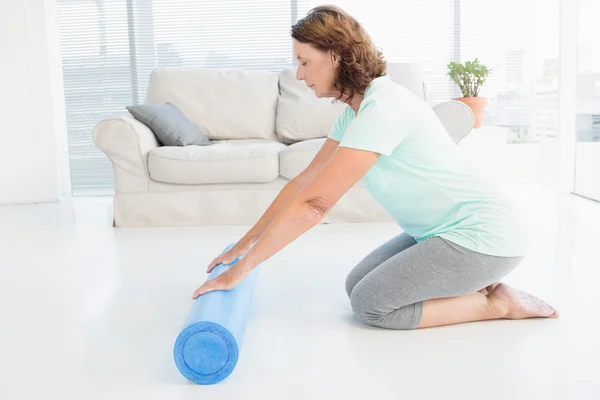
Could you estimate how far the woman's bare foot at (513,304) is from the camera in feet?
6.35

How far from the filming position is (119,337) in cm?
194

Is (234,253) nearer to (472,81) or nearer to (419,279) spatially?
(419,279)

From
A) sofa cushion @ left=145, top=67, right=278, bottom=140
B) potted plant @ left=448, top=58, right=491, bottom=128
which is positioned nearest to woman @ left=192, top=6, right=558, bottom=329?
sofa cushion @ left=145, top=67, right=278, bottom=140

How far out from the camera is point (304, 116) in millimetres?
4238

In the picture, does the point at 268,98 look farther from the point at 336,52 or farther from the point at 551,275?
the point at 336,52

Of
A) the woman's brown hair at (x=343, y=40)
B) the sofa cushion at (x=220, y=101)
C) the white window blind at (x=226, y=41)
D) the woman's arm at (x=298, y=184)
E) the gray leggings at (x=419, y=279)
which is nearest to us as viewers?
the woman's brown hair at (x=343, y=40)

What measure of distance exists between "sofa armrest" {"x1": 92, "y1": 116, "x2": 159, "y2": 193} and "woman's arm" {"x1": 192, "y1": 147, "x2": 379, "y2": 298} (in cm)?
212

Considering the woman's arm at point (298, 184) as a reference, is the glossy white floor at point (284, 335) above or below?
below

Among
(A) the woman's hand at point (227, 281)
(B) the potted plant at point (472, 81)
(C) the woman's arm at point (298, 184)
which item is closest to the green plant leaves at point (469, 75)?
(B) the potted plant at point (472, 81)

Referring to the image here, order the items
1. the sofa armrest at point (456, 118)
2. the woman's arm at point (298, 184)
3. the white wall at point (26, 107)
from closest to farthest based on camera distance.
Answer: the woman's arm at point (298, 184), the sofa armrest at point (456, 118), the white wall at point (26, 107)

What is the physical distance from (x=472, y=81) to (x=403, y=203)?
339cm

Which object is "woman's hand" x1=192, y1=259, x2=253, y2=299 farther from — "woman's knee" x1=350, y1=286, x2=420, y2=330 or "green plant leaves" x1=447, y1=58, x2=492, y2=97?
"green plant leaves" x1=447, y1=58, x2=492, y2=97

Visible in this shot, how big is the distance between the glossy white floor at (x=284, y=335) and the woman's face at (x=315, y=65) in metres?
0.71

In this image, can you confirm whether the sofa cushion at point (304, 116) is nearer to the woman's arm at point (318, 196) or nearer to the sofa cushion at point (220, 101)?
the sofa cushion at point (220, 101)
